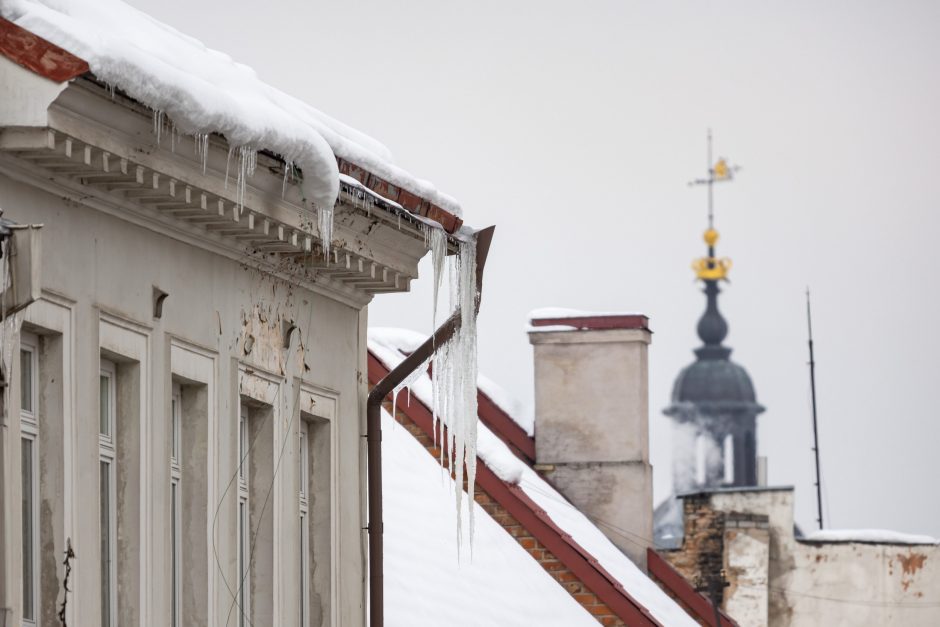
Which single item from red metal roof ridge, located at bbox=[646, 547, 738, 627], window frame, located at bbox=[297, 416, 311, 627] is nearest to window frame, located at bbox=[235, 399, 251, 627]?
window frame, located at bbox=[297, 416, 311, 627]

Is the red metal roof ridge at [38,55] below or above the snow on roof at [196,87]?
below

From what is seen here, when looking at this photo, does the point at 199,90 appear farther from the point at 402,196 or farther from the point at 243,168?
the point at 402,196

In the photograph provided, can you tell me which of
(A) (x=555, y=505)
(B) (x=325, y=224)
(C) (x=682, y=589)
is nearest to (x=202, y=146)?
(B) (x=325, y=224)

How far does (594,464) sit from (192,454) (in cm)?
1471

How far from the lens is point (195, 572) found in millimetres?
14828

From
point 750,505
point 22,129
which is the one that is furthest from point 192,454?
point 750,505

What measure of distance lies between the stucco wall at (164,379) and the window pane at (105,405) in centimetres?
13

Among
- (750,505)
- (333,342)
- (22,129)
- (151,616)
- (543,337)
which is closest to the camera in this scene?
(22,129)

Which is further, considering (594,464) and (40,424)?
(594,464)

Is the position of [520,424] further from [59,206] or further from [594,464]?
[59,206]

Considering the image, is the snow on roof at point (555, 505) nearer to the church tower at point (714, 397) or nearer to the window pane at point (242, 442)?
the window pane at point (242, 442)

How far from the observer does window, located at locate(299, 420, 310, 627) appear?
661 inches

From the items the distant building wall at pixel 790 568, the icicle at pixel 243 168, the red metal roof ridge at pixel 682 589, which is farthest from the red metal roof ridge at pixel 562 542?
the distant building wall at pixel 790 568

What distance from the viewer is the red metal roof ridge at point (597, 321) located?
94.7ft
